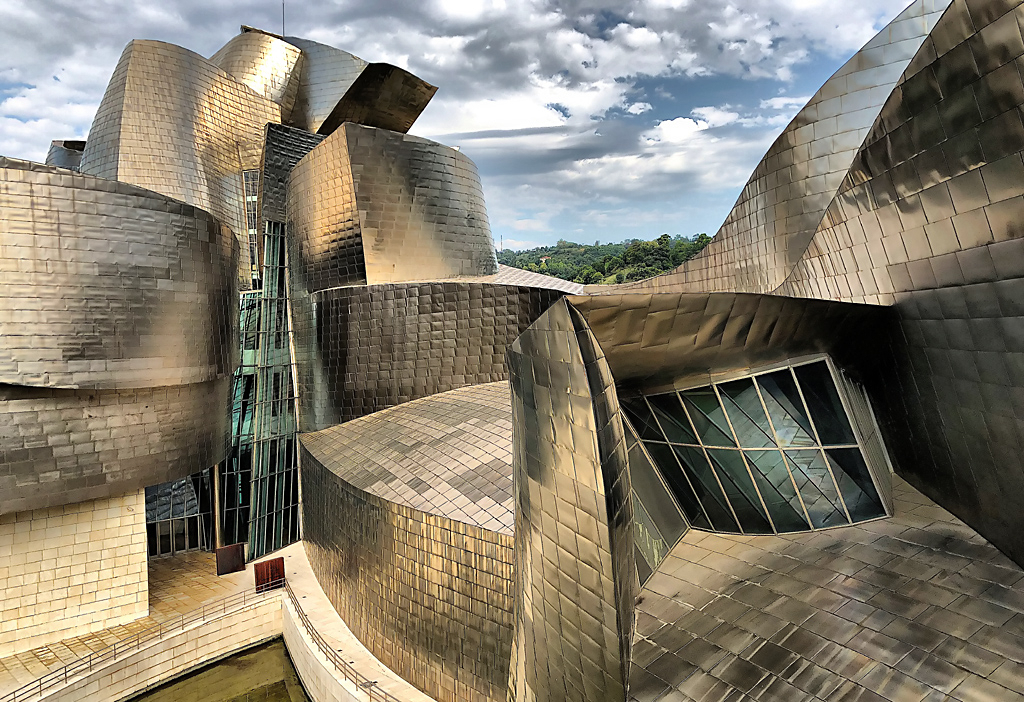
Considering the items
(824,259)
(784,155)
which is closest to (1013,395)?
(824,259)

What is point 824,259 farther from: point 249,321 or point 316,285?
point 249,321

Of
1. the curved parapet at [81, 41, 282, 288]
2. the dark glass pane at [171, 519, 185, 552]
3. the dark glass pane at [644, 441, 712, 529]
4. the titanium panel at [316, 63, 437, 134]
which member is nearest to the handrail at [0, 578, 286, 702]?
the dark glass pane at [171, 519, 185, 552]

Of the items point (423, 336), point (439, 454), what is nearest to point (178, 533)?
point (423, 336)

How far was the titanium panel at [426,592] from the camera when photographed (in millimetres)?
9969

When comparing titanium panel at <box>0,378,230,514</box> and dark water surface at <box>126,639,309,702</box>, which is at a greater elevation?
titanium panel at <box>0,378,230,514</box>

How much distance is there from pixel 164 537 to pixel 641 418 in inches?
A: 711

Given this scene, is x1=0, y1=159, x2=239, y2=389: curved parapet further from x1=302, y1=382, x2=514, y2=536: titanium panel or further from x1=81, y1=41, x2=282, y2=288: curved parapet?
x1=81, y1=41, x2=282, y2=288: curved parapet

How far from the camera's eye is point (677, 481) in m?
9.28

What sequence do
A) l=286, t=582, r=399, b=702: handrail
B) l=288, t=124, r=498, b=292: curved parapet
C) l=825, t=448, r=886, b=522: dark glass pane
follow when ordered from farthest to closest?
l=288, t=124, r=498, b=292: curved parapet
l=286, t=582, r=399, b=702: handrail
l=825, t=448, r=886, b=522: dark glass pane

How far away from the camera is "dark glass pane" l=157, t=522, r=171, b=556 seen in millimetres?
19648

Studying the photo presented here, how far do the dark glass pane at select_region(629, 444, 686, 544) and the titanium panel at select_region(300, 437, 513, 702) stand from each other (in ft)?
8.06

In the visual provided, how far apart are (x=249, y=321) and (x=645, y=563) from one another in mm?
15848

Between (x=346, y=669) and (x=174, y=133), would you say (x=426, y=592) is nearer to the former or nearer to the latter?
(x=346, y=669)

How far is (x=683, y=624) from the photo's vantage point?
7430 millimetres
